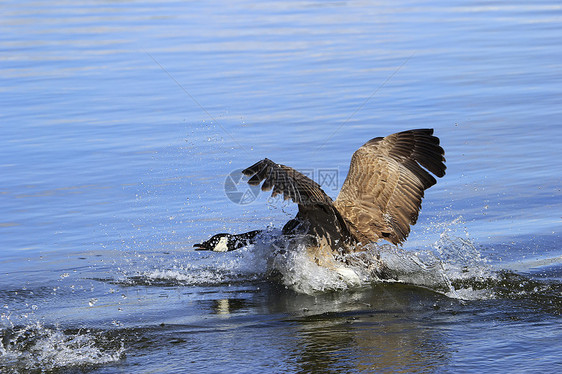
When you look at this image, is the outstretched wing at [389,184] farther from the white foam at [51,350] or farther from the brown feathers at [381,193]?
the white foam at [51,350]

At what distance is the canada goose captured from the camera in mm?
7246

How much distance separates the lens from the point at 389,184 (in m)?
8.90

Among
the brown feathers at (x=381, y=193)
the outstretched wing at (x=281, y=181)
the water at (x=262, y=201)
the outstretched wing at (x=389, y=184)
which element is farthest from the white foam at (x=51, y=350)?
the outstretched wing at (x=389, y=184)

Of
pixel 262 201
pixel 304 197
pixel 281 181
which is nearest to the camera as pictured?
pixel 281 181

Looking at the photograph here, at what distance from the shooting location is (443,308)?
7.08 m

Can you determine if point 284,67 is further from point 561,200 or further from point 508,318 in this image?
point 508,318

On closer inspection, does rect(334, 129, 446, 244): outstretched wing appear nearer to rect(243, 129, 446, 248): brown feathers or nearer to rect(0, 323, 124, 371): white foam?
rect(243, 129, 446, 248): brown feathers

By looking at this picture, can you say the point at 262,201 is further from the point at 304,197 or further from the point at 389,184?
the point at 304,197

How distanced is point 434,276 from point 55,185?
5718 millimetres

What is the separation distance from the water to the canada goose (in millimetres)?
321

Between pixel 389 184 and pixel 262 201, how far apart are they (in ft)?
7.60

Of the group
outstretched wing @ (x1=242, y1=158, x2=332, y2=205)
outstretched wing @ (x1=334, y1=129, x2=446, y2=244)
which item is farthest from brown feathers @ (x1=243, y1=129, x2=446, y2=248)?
outstretched wing @ (x1=242, y1=158, x2=332, y2=205)

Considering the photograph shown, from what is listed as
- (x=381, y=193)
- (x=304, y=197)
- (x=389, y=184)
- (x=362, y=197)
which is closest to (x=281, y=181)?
(x=304, y=197)

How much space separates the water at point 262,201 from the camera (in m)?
6.41
